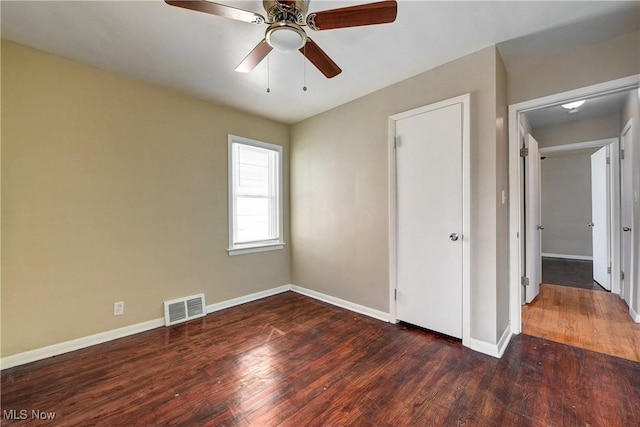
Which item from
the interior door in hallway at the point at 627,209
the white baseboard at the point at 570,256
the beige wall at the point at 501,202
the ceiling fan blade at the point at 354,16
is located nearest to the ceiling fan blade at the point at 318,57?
the ceiling fan blade at the point at 354,16

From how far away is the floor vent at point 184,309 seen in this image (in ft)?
9.44

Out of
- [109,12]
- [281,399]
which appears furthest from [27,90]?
[281,399]

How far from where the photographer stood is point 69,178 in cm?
235

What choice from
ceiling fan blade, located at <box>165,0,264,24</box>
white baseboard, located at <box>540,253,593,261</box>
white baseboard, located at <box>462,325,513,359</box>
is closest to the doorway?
white baseboard, located at <box>462,325,513,359</box>

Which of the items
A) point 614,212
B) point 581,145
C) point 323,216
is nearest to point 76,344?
point 323,216

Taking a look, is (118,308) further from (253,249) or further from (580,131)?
(580,131)

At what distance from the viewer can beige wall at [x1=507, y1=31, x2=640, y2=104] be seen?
2.05 m

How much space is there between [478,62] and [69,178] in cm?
369

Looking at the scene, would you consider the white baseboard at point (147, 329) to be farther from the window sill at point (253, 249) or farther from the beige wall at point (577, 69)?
the beige wall at point (577, 69)

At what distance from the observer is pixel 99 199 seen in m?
2.50

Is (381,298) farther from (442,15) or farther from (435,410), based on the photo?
(442,15)

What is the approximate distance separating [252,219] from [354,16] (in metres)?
2.84

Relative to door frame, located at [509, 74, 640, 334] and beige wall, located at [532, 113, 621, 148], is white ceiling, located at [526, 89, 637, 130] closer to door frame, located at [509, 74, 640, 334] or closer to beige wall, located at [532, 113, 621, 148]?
beige wall, located at [532, 113, 621, 148]

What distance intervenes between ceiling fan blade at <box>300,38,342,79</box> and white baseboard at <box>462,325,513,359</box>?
2484 millimetres
